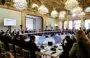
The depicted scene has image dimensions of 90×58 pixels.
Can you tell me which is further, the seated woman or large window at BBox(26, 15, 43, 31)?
large window at BBox(26, 15, 43, 31)

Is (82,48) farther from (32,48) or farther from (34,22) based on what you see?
(34,22)

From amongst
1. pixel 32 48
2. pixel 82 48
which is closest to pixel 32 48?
pixel 32 48

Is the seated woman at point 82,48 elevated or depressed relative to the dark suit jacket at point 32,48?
elevated

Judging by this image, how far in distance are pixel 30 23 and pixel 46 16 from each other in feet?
6.98

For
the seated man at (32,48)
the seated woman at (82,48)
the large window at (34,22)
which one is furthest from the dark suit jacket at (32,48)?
the large window at (34,22)

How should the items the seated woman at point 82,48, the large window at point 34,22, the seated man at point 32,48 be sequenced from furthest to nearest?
the large window at point 34,22
the seated man at point 32,48
the seated woman at point 82,48

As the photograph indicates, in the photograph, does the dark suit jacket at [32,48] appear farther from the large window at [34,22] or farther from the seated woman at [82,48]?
the large window at [34,22]

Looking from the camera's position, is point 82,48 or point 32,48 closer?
point 82,48

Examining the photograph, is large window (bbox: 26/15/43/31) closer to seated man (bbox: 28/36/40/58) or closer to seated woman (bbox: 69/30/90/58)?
seated man (bbox: 28/36/40/58)

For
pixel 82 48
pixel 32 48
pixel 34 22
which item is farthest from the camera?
pixel 34 22

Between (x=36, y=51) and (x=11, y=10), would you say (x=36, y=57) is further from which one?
(x=11, y=10)

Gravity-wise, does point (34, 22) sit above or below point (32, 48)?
above

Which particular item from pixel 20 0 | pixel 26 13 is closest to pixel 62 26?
pixel 26 13

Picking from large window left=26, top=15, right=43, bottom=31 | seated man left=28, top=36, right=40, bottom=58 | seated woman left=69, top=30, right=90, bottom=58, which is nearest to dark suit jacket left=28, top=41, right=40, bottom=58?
seated man left=28, top=36, right=40, bottom=58
